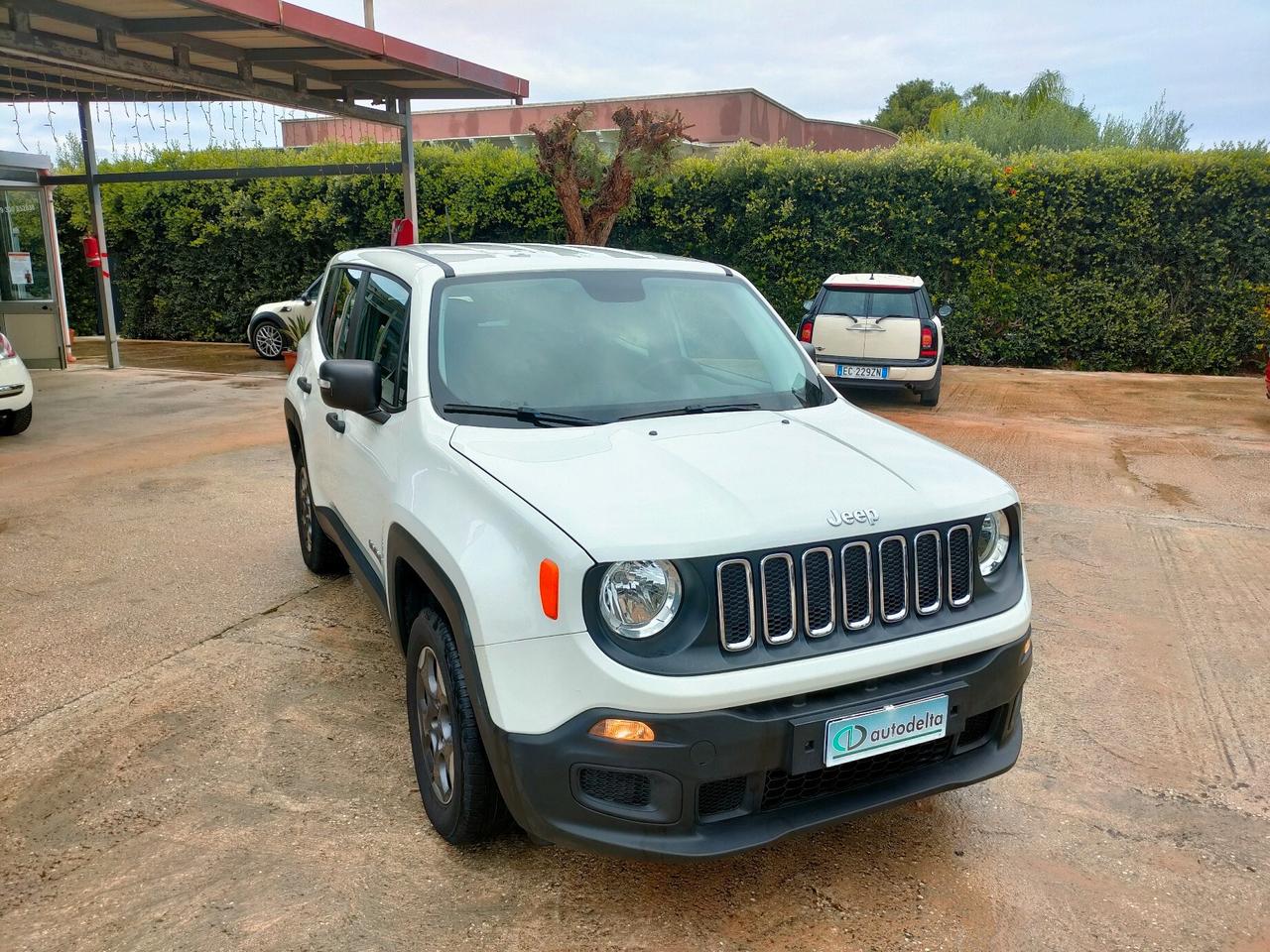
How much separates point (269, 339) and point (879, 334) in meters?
9.97

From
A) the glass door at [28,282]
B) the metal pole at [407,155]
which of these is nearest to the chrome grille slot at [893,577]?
the metal pole at [407,155]

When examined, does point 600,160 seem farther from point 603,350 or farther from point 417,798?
point 417,798

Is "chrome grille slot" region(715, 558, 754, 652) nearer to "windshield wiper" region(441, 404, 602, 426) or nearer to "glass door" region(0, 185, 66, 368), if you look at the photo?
"windshield wiper" region(441, 404, 602, 426)

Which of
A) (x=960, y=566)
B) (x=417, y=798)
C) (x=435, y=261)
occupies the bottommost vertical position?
(x=417, y=798)

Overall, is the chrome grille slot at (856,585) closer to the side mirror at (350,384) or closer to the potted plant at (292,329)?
the side mirror at (350,384)

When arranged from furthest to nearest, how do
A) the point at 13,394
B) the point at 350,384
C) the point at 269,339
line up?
the point at 269,339, the point at 13,394, the point at 350,384

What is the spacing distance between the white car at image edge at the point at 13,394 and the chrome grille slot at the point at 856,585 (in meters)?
9.02

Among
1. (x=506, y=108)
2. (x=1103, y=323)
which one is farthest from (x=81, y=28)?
(x=506, y=108)

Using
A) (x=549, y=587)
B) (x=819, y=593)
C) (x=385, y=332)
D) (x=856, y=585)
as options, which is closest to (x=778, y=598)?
(x=819, y=593)

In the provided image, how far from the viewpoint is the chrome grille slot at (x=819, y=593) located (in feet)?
8.27

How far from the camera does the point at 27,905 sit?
273cm

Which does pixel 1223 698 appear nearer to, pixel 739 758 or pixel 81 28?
pixel 739 758

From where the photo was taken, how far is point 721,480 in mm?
2689

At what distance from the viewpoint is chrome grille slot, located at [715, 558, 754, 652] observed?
2422 mm
